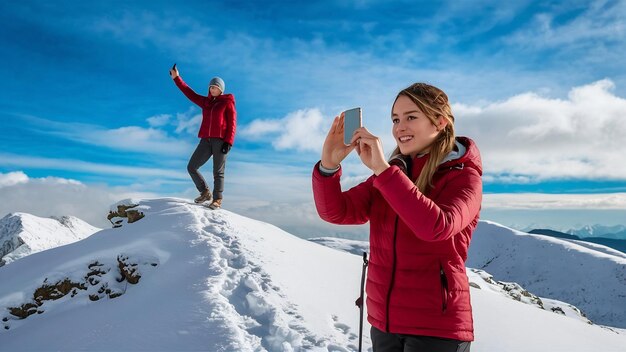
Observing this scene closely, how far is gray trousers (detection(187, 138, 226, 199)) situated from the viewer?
10656mm

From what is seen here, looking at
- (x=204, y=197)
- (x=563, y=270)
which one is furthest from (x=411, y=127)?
(x=563, y=270)

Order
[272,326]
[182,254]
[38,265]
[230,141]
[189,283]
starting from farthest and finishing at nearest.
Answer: [230,141], [38,265], [182,254], [189,283], [272,326]

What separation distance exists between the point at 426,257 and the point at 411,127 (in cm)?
72

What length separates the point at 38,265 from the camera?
363 inches

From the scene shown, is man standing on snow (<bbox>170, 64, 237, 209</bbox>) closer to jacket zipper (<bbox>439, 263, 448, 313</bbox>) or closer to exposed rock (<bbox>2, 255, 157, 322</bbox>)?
exposed rock (<bbox>2, 255, 157, 322</bbox>)

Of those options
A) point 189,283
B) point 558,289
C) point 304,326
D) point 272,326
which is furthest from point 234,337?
point 558,289

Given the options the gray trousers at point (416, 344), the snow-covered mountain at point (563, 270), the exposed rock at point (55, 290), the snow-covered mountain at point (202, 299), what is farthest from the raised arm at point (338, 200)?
the snow-covered mountain at point (563, 270)

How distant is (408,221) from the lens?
194 centimetres

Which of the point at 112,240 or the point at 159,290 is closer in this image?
the point at 159,290

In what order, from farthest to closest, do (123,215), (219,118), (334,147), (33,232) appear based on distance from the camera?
(33,232)
(123,215)
(219,118)
(334,147)

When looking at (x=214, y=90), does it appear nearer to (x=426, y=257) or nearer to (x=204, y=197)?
(x=204, y=197)

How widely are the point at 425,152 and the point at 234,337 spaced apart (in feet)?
12.2

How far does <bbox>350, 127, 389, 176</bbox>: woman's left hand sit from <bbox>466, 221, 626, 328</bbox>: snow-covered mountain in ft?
258

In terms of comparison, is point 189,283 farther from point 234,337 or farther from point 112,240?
point 112,240
